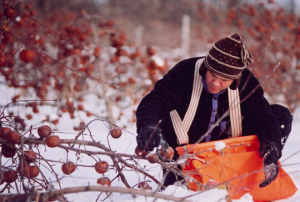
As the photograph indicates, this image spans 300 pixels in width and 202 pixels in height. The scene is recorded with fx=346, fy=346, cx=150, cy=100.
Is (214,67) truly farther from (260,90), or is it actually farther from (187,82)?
(260,90)

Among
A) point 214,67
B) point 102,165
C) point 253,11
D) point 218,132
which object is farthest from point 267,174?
point 253,11

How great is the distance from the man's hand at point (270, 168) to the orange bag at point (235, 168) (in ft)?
0.11

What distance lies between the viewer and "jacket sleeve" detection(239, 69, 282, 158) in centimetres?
196

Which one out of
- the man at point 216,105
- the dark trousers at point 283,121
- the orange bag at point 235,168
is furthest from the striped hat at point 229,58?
the dark trousers at point 283,121

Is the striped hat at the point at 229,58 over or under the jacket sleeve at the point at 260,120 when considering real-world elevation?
over

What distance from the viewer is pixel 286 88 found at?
20.0ft

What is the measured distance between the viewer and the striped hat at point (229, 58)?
1.90 metres

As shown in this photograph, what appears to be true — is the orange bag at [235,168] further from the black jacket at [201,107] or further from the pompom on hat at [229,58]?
the pompom on hat at [229,58]

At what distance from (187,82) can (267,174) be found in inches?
27.5

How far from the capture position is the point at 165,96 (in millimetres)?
1977

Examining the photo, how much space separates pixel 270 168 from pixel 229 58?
62cm

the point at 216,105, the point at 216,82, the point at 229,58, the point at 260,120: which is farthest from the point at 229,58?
the point at 260,120

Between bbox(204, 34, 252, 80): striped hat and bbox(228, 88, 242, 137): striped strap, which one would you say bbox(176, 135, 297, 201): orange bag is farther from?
bbox(204, 34, 252, 80): striped hat

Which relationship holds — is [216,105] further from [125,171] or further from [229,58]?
[125,171]
